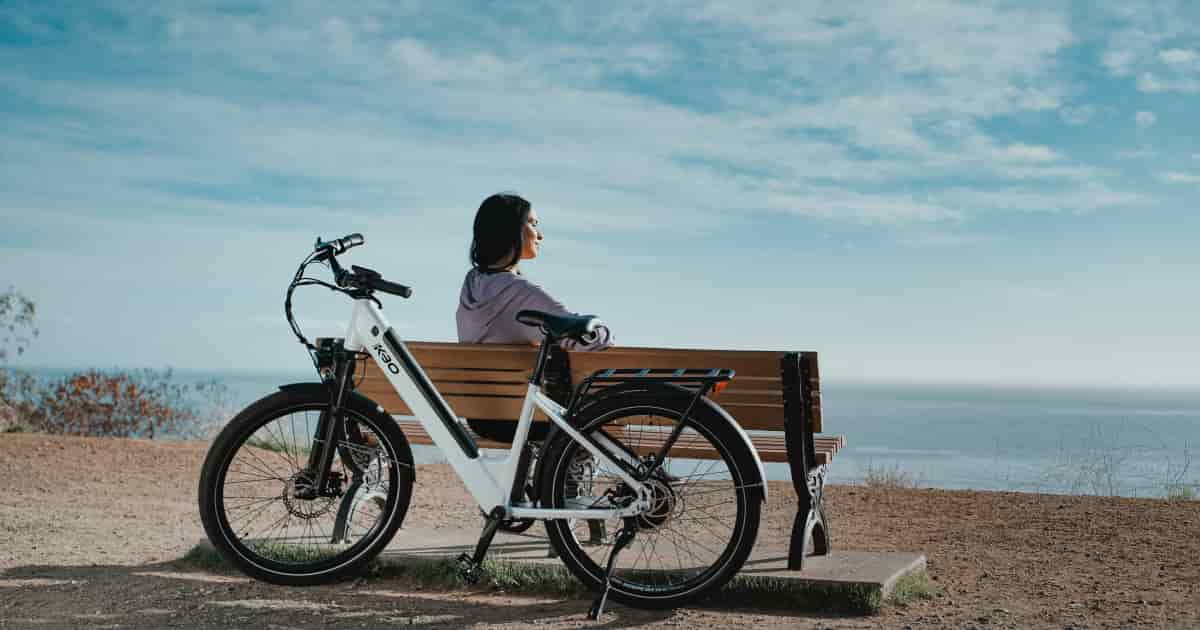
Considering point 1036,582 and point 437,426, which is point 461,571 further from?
point 1036,582

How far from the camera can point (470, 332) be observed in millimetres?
5215

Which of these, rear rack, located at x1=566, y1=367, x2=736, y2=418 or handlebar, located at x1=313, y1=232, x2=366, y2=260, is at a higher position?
handlebar, located at x1=313, y1=232, x2=366, y2=260

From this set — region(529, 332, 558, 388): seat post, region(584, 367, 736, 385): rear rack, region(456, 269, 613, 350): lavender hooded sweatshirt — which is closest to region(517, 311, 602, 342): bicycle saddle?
region(529, 332, 558, 388): seat post

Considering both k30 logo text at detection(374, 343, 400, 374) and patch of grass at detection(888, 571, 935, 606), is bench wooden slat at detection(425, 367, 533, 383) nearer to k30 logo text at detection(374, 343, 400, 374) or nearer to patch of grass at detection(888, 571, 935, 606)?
k30 logo text at detection(374, 343, 400, 374)

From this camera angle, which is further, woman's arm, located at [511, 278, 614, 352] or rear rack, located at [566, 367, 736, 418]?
woman's arm, located at [511, 278, 614, 352]

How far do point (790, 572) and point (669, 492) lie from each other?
0.79 metres

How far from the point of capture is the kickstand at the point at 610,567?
432cm

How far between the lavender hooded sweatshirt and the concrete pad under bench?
98 cm

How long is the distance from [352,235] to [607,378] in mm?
1205

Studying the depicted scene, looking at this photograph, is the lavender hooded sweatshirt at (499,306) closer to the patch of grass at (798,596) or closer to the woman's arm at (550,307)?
the woman's arm at (550,307)

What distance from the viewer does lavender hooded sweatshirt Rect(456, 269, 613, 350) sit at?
4988 millimetres

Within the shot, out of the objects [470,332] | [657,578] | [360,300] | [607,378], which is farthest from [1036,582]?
[360,300]

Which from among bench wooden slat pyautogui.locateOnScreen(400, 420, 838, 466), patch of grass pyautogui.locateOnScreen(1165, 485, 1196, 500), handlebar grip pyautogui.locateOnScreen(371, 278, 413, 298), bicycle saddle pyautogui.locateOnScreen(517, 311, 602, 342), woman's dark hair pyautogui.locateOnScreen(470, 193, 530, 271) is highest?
woman's dark hair pyautogui.locateOnScreen(470, 193, 530, 271)

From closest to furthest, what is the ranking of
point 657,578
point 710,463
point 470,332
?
point 710,463 < point 657,578 < point 470,332
